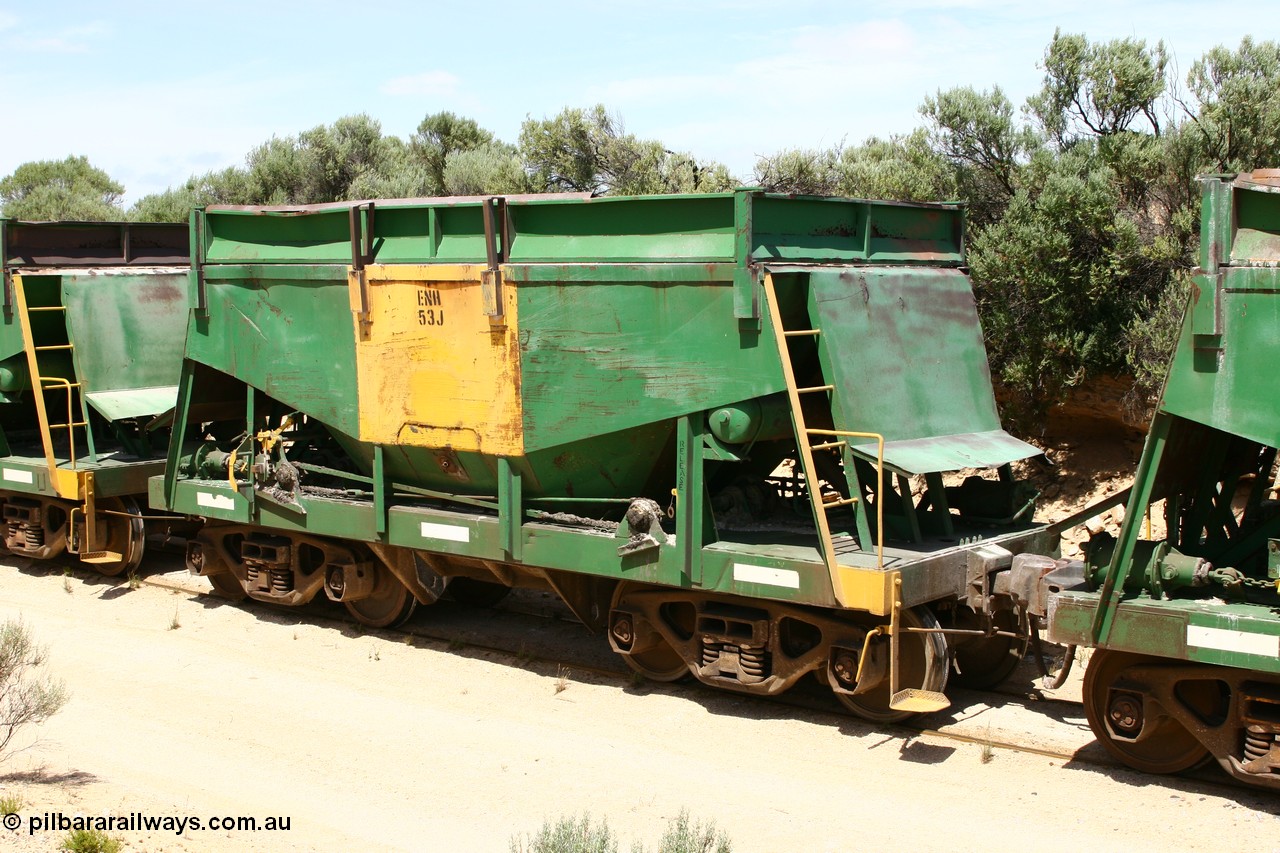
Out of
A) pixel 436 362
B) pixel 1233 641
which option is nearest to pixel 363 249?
pixel 436 362

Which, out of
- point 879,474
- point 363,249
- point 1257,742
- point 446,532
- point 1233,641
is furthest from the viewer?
point 363,249

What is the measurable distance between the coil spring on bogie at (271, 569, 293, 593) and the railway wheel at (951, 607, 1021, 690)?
5743 mm

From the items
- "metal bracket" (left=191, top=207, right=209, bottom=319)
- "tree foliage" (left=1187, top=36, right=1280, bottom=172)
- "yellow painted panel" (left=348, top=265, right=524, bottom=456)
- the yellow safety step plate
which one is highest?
"tree foliage" (left=1187, top=36, right=1280, bottom=172)

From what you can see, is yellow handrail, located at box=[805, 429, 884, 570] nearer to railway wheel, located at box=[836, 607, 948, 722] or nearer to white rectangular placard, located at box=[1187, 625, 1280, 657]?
railway wheel, located at box=[836, 607, 948, 722]

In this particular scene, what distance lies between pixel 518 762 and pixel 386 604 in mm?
3458

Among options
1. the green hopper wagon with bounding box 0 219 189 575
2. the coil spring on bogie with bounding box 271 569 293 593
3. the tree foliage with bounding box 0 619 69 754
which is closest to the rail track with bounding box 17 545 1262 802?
the coil spring on bogie with bounding box 271 569 293 593

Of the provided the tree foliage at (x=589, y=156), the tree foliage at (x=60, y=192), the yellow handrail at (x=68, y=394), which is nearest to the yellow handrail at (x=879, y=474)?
the yellow handrail at (x=68, y=394)

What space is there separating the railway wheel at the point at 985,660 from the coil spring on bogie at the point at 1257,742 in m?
2.21

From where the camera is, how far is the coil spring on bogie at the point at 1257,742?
268 inches

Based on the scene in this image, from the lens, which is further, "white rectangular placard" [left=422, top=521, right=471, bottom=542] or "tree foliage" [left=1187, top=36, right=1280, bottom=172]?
"tree foliage" [left=1187, top=36, right=1280, bottom=172]

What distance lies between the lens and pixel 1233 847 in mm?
6473

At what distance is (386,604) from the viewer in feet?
36.3

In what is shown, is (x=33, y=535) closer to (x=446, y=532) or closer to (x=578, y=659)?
(x=446, y=532)

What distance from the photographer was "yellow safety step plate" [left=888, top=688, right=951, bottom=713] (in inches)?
306
